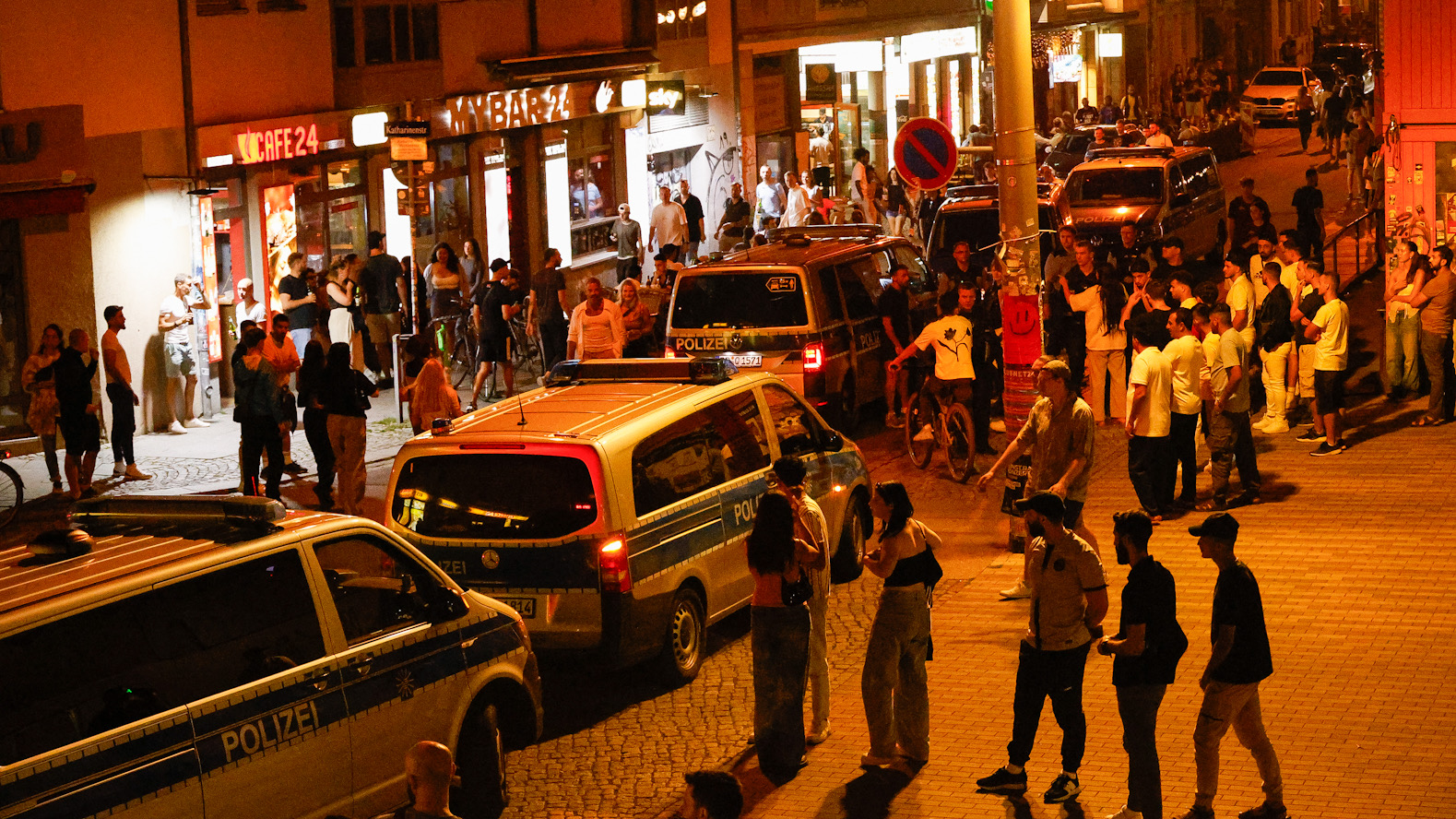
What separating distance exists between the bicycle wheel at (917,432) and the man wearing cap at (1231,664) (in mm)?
8491

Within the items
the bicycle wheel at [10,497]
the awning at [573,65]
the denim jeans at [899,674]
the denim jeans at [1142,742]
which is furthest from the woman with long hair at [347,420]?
the awning at [573,65]

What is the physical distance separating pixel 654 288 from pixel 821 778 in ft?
43.4

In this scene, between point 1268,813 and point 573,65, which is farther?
point 573,65

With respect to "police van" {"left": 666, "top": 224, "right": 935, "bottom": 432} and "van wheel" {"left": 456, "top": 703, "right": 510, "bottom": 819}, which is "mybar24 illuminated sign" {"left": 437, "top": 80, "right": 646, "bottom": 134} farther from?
"van wheel" {"left": 456, "top": 703, "right": 510, "bottom": 819}

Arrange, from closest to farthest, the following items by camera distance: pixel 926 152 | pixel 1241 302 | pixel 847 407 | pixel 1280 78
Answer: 1. pixel 926 152
2. pixel 1241 302
3. pixel 847 407
4. pixel 1280 78

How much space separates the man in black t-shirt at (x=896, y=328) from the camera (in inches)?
674

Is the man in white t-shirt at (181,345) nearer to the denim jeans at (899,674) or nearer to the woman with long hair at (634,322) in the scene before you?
the woman with long hair at (634,322)

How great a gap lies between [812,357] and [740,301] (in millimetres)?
967

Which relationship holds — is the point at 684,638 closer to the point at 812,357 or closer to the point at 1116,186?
the point at 812,357

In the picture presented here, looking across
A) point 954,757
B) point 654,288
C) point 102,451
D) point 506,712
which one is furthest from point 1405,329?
point 102,451

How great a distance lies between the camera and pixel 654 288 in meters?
21.2

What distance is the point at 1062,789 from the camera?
7855mm

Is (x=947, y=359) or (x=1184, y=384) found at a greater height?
(x=947, y=359)

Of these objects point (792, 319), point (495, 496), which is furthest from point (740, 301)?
point (495, 496)
